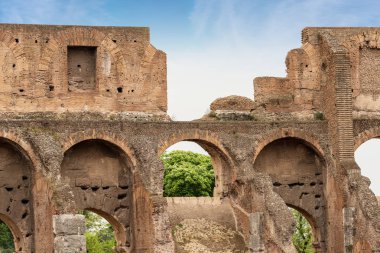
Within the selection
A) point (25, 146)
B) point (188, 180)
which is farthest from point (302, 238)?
point (25, 146)

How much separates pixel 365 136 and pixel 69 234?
33.3 ft

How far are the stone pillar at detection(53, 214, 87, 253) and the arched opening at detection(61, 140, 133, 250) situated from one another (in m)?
2.61

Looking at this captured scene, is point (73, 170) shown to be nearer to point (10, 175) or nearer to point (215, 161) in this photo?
point (10, 175)

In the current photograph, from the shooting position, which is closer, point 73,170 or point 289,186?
point 73,170

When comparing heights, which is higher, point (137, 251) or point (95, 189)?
point (95, 189)

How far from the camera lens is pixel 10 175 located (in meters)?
23.8

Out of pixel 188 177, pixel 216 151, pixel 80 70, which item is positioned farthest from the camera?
pixel 188 177

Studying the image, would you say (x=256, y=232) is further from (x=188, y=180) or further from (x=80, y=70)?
(x=188, y=180)

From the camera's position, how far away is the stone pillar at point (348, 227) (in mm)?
25484

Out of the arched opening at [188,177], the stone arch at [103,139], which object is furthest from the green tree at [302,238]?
the stone arch at [103,139]

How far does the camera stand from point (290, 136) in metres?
26.2

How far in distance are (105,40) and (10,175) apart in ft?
17.1

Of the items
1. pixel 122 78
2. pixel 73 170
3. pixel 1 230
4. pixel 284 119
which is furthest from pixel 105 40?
pixel 1 230

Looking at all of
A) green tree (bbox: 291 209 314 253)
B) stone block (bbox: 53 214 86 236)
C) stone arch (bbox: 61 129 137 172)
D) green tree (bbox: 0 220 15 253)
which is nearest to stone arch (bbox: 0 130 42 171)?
stone arch (bbox: 61 129 137 172)
